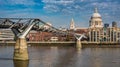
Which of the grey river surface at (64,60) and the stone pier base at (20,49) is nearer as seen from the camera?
the grey river surface at (64,60)

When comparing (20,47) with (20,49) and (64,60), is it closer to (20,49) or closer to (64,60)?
(20,49)

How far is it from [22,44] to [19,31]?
15.7 ft

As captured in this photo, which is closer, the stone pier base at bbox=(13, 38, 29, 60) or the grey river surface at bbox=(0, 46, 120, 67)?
the grey river surface at bbox=(0, 46, 120, 67)

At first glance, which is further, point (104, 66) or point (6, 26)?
point (6, 26)

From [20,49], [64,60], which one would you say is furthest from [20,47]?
[64,60]

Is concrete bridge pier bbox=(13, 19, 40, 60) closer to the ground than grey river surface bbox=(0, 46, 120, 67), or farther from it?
farther from it

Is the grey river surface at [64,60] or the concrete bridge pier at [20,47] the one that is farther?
the concrete bridge pier at [20,47]

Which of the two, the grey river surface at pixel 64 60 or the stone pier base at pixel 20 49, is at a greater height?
the stone pier base at pixel 20 49

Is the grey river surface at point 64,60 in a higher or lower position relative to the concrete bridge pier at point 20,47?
lower

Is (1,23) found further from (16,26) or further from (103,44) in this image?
(103,44)

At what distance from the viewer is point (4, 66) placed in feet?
185

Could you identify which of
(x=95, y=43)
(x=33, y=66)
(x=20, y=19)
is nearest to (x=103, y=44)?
(x=95, y=43)

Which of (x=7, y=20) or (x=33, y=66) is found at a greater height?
(x=7, y=20)

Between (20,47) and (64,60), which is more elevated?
(20,47)
